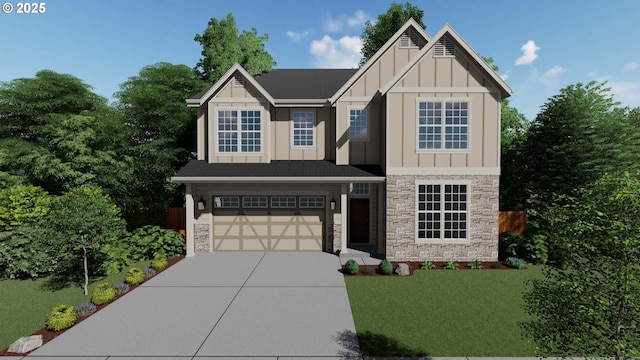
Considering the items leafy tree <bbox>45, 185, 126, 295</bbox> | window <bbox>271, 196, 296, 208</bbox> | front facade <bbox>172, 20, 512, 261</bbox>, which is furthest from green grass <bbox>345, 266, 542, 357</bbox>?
leafy tree <bbox>45, 185, 126, 295</bbox>

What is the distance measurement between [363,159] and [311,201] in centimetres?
338

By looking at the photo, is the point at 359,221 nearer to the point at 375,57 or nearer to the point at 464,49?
the point at 375,57

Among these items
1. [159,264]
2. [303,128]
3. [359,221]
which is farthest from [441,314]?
[303,128]

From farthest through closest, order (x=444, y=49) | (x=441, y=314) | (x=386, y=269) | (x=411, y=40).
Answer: (x=411, y=40), (x=444, y=49), (x=386, y=269), (x=441, y=314)

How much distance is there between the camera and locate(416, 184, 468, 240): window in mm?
13594

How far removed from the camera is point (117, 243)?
13578 mm

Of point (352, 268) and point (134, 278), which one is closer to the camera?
point (134, 278)

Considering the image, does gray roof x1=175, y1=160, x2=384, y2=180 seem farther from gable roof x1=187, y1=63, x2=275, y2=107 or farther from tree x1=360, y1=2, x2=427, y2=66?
tree x1=360, y1=2, x2=427, y2=66

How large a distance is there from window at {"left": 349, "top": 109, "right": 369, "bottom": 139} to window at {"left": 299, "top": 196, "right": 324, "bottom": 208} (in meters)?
3.52

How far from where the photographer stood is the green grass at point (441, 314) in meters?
6.71

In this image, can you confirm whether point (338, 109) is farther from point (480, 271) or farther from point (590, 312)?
point (590, 312)

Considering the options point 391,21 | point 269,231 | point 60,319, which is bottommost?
point 60,319

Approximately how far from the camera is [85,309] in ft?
27.6

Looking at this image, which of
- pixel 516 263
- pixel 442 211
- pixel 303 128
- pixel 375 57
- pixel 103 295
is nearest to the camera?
pixel 103 295
